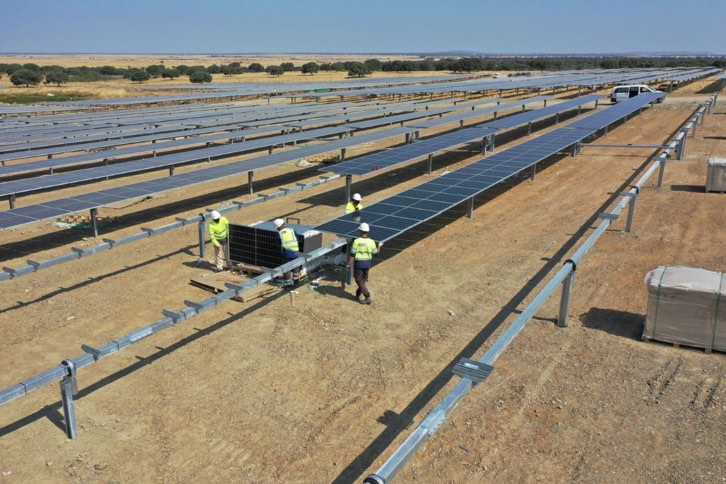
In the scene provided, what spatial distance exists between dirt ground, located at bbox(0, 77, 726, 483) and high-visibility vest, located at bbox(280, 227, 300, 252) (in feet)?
3.17

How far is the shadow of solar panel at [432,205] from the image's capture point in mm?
15941

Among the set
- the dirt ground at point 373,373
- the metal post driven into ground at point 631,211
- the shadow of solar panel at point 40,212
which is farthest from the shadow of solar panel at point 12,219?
Result: the metal post driven into ground at point 631,211

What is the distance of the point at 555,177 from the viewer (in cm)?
2475

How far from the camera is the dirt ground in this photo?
7.45 m

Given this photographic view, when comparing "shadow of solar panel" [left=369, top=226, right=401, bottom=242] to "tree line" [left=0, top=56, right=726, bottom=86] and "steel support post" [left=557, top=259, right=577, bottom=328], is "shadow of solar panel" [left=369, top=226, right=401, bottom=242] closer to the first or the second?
"steel support post" [left=557, top=259, right=577, bottom=328]

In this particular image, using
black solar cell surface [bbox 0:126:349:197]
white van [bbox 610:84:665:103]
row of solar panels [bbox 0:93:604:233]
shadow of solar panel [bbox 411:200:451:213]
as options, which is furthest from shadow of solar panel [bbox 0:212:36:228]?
white van [bbox 610:84:665:103]

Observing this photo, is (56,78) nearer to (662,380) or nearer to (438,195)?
(438,195)

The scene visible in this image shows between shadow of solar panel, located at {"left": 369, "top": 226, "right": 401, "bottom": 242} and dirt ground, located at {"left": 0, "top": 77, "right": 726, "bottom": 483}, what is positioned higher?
shadow of solar panel, located at {"left": 369, "top": 226, "right": 401, "bottom": 242}

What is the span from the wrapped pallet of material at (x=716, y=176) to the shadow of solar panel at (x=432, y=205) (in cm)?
1063

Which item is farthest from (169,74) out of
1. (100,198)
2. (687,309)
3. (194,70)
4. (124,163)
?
(687,309)

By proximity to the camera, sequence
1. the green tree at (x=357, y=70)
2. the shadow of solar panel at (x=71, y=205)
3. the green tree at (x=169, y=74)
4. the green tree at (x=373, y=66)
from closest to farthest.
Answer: the shadow of solar panel at (x=71, y=205) < the green tree at (x=169, y=74) < the green tree at (x=357, y=70) < the green tree at (x=373, y=66)

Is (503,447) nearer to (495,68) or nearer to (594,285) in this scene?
(594,285)

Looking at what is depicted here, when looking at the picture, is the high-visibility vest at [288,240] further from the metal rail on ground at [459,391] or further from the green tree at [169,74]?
the green tree at [169,74]

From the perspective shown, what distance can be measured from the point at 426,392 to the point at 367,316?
2.94m
